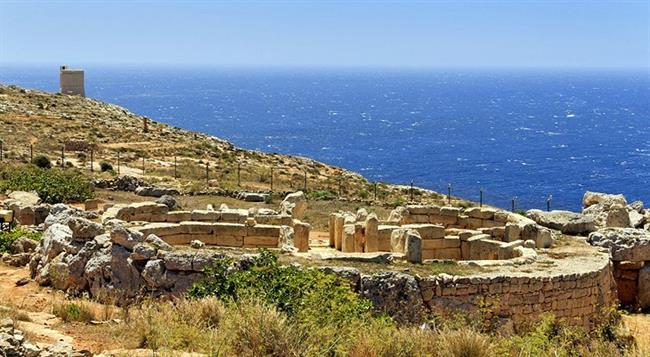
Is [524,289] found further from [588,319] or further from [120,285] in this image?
[120,285]

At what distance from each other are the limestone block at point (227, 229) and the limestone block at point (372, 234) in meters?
3.09

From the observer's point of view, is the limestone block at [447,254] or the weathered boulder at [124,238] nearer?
the weathered boulder at [124,238]

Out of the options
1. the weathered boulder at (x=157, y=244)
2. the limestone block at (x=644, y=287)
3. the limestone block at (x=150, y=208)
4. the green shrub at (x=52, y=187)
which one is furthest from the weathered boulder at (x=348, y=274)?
the green shrub at (x=52, y=187)

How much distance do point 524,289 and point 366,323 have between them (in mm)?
4997

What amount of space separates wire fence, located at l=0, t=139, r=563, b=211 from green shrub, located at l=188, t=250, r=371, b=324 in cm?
1749

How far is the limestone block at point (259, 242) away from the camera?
19.7m

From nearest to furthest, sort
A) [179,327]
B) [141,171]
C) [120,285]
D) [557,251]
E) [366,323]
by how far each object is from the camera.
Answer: [179,327] → [366,323] → [120,285] → [557,251] → [141,171]

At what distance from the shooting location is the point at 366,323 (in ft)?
38.7

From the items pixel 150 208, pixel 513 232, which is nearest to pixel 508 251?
pixel 513 232

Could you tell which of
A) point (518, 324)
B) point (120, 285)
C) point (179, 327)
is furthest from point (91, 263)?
point (518, 324)

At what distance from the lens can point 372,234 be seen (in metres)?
20.4

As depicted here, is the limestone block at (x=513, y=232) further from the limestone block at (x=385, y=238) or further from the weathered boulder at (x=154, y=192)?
the weathered boulder at (x=154, y=192)

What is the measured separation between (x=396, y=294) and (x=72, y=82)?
6654 cm

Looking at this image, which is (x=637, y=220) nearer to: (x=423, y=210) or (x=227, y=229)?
(x=423, y=210)
